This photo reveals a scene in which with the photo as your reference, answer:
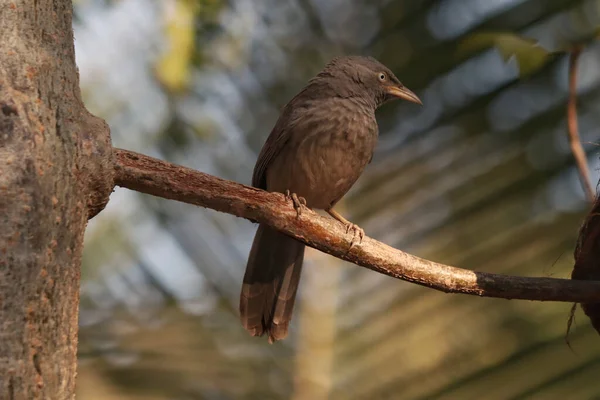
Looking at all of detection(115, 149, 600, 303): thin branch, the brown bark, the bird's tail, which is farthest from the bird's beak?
the brown bark

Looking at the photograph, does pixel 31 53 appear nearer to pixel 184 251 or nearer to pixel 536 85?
pixel 184 251

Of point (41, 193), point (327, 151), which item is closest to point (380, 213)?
point (327, 151)

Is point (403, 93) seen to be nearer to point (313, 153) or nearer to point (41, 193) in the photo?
point (313, 153)

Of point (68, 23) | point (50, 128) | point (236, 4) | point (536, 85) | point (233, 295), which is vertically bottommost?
Answer: point (50, 128)

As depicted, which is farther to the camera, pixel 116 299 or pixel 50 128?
pixel 116 299

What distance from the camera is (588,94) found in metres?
3.32

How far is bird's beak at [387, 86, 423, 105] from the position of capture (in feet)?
12.2

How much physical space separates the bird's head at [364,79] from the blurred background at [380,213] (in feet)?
0.43

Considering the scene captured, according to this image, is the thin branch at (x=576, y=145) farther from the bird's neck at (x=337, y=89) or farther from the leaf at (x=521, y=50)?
the bird's neck at (x=337, y=89)

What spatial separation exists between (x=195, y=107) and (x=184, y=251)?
777 millimetres

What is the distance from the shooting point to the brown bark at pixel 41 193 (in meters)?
1.38

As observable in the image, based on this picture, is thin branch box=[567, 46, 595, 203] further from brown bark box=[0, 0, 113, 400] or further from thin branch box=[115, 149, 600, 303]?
brown bark box=[0, 0, 113, 400]

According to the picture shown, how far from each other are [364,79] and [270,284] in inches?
53.5

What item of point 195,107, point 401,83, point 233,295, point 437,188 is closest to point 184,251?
point 233,295
